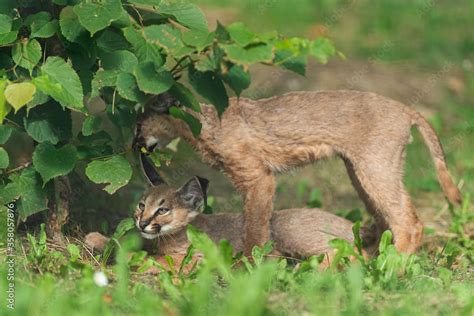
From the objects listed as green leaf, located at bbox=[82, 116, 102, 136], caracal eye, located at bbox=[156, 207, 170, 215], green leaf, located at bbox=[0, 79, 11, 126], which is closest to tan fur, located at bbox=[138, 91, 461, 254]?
caracal eye, located at bbox=[156, 207, 170, 215]

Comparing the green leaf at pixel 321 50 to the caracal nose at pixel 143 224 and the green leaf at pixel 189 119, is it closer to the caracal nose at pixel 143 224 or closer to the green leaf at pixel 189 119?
the green leaf at pixel 189 119

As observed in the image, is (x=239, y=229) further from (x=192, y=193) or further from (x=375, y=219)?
(x=375, y=219)

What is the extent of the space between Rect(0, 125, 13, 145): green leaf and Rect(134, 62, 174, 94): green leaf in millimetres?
904

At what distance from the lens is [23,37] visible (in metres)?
5.89

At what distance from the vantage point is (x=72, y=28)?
5684mm

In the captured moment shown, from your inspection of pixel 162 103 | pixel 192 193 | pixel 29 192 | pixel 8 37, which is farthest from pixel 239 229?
pixel 8 37

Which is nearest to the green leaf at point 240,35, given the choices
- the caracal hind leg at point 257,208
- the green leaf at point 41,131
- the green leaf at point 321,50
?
the green leaf at point 321,50

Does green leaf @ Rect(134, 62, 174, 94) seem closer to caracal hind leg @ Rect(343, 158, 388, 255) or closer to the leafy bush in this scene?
the leafy bush

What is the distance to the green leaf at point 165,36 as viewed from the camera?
562 cm

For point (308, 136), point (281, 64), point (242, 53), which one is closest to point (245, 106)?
point (308, 136)

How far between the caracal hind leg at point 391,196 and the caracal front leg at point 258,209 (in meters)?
0.66

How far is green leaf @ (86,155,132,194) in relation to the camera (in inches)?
231

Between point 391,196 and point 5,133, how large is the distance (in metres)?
2.82

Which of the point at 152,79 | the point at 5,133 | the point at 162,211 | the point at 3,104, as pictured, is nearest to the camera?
the point at 3,104
